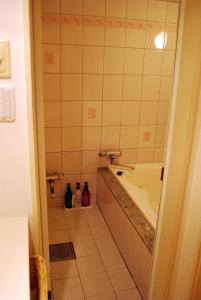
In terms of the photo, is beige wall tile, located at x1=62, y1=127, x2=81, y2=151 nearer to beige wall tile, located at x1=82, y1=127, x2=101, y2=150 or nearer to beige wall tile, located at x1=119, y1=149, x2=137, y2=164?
beige wall tile, located at x1=82, y1=127, x2=101, y2=150

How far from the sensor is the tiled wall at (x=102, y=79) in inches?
93.9

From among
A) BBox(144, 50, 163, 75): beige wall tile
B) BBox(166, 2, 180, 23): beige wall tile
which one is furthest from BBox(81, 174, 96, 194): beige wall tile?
BBox(166, 2, 180, 23): beige wall tile

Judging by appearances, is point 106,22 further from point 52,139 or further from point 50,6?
point 52,139

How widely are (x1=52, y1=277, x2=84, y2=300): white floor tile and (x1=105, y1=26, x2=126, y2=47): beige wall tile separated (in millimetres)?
1938

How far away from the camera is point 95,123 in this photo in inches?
105

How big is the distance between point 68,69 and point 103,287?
5.80 feet

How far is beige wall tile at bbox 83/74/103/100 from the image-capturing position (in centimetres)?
254

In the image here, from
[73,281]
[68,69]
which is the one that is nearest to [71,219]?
[73,281]

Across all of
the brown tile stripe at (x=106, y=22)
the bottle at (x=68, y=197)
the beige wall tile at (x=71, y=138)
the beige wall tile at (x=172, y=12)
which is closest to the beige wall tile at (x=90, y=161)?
the beige wall tile at (x=71, y=138)

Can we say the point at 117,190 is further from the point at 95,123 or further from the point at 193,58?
the point at 193,58

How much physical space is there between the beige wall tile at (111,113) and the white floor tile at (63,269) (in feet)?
4.21

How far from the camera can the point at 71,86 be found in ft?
8.25

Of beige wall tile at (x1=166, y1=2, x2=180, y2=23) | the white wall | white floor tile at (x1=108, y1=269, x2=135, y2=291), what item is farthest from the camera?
beige wall tile at (x1=166, y1=2, x2=180, y2=23)

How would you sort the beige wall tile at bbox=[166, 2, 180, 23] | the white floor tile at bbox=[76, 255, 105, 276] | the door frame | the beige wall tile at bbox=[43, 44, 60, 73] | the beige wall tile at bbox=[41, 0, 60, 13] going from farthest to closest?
the beige wall tile at bbox=[166, 2, 180, 23]
the beige wall tile at bbox=[43, 44, 60, 73]
the beige wall tile at bbox=[41, 0, 60, 13]
the white floor tile at bbox=[76, 255, 105, 276]
the door frame
